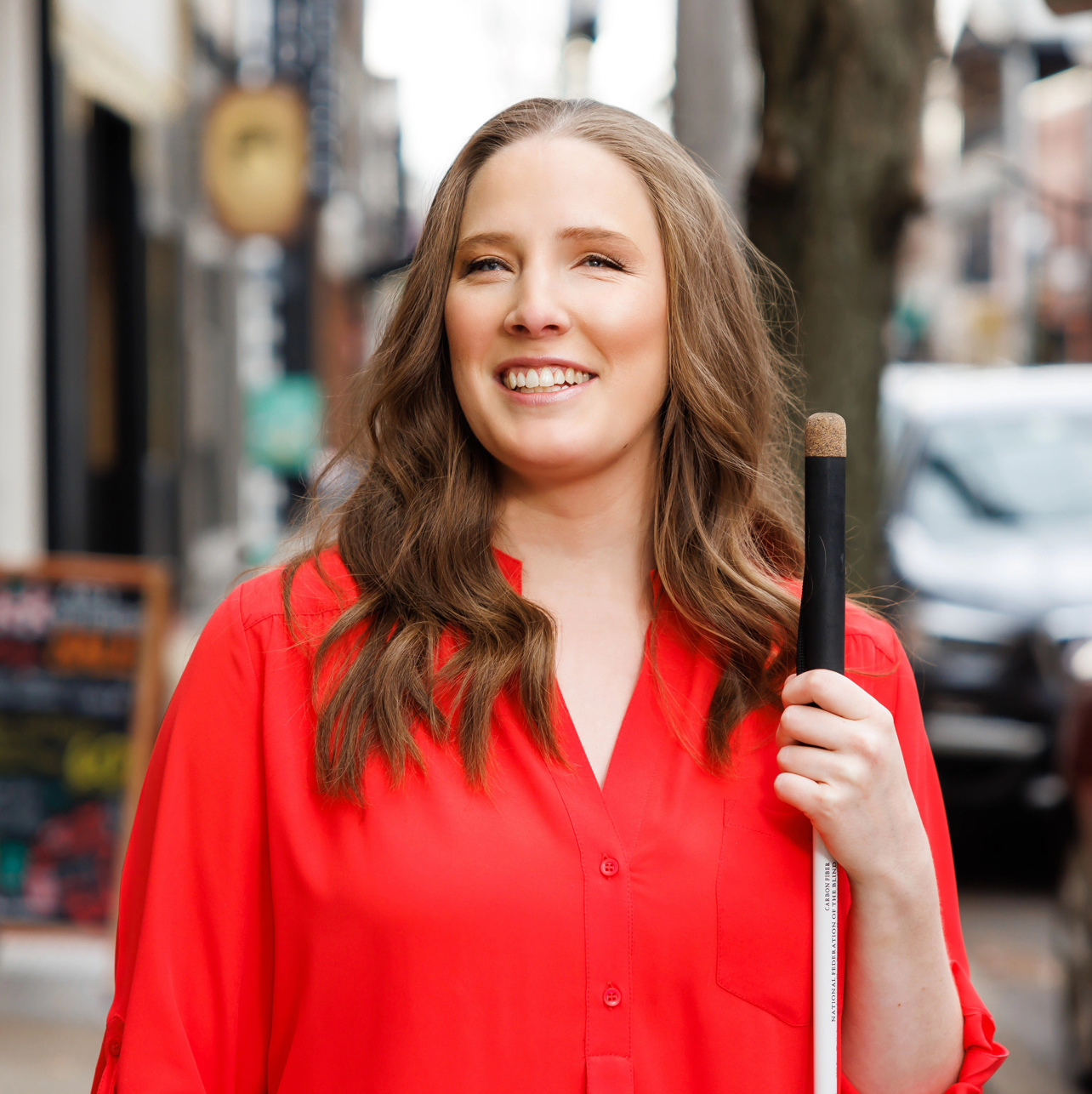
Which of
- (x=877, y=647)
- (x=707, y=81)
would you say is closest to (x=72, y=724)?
(x=707, y=81)

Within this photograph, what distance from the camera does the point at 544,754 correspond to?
1.85m

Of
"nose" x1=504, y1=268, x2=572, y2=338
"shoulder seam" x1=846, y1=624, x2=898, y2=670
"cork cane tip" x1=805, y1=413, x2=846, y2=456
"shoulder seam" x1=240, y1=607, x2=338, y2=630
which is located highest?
"nose" x1=504, y1=268, x2=572, y2=338

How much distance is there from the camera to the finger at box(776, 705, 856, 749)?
1.75 meters

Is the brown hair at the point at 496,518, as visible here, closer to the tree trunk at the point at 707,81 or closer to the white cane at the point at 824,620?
the white cane at the point at 824,620

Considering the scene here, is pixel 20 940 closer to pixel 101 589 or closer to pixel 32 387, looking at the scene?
pixel 101 589

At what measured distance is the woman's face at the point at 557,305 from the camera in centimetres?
194

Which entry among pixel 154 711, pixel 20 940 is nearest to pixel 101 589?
pixel 154 711

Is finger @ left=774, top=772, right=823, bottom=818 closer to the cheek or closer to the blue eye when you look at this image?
the cheek

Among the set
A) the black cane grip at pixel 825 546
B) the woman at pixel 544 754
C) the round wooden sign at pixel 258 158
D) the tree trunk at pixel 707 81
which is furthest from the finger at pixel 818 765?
the round wooden sign at pixel 258 158

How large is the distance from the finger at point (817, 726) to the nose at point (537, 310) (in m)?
0.59

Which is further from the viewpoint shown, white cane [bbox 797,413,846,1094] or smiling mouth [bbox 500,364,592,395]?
smiling mouth [bbox 500,364,592,395]

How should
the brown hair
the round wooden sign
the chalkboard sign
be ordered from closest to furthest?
the brown hair < the chalkboard sign < the round wooden sign

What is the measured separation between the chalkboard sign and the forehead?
3.43 m

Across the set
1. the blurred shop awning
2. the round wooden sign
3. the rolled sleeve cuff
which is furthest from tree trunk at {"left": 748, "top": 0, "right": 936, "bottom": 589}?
the round wooden sign
